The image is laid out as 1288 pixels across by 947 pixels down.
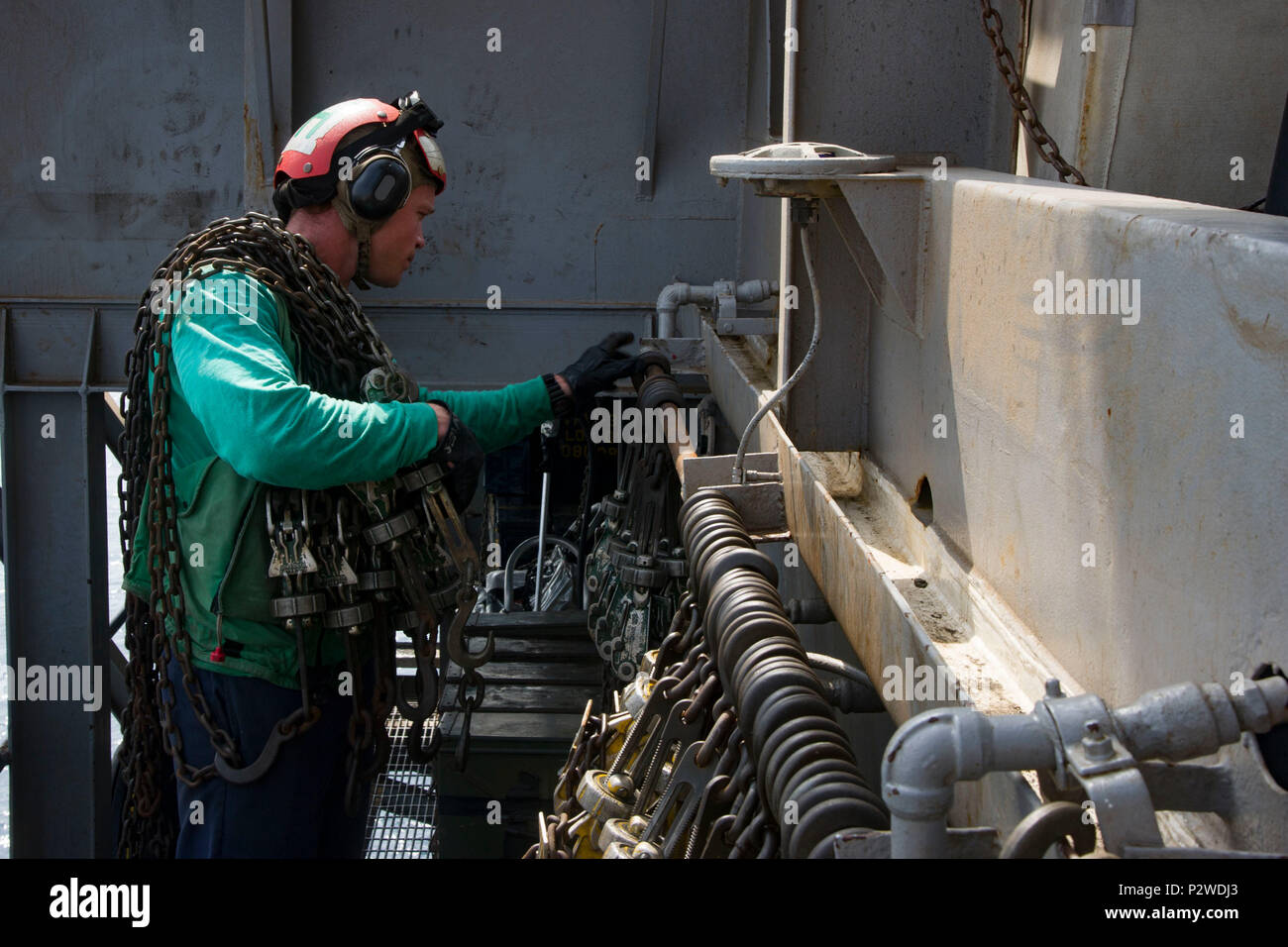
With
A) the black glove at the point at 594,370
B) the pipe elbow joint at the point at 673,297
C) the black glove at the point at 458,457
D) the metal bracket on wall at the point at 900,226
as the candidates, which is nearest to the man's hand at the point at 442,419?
the black glove at the point at 458,457

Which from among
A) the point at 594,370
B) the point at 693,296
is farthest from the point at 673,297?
the point at 594,370

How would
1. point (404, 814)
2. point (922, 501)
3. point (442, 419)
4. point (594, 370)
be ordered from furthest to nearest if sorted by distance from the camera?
point (404, 814) → point (594, 370) → point (442, 419) → point (922, 501)

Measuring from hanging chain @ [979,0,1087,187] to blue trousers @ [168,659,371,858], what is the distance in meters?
1.77

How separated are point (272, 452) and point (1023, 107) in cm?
Answer: 149

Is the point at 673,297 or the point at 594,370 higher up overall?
the point at 673,297

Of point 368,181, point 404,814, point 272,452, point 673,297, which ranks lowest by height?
point 404,814

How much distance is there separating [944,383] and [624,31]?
3.43 metres

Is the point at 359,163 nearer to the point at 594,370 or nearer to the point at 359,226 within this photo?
the point at 359,226

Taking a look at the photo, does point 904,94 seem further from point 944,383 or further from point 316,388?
point 316,388

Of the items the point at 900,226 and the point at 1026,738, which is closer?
the point at 1026,738

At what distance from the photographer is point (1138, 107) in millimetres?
2191

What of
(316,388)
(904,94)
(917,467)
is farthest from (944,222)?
(316,388)

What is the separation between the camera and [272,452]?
2330 millimetres

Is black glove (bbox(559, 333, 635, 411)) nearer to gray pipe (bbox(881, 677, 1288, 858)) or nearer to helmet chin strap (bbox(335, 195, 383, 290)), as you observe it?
helmet chin strap (bbox(335, 195, 383, 290))
